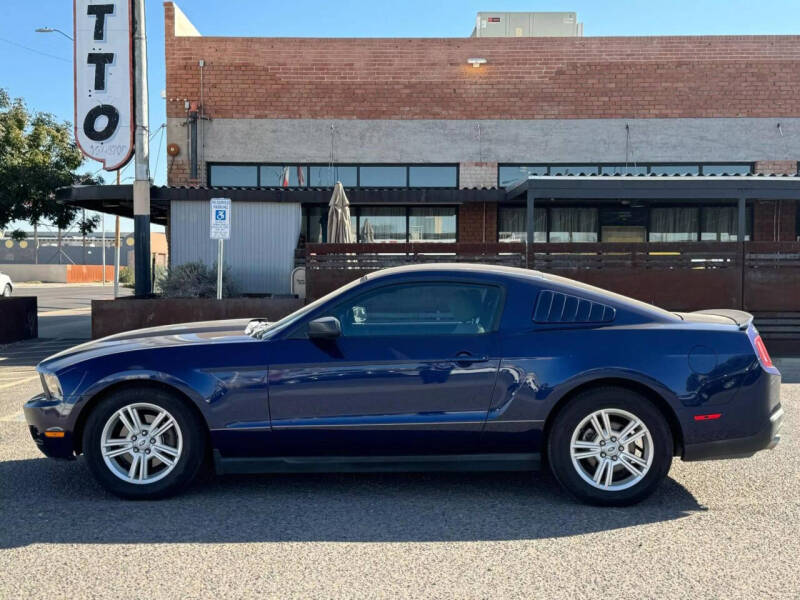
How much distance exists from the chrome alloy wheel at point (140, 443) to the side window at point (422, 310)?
127cm

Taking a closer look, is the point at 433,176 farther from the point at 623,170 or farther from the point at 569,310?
the point at 569,310

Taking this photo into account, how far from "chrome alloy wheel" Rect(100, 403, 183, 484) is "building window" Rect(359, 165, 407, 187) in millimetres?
14086

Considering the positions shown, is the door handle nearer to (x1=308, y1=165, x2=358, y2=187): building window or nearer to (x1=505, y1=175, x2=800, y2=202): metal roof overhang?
(x1=505, y1=175, x2=800, y2=202): metal roof overhang

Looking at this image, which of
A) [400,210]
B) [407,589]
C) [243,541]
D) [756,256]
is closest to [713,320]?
[407,589]

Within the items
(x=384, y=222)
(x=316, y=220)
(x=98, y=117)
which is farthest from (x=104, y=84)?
(x=384, y=222)

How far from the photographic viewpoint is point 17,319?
1472 cm

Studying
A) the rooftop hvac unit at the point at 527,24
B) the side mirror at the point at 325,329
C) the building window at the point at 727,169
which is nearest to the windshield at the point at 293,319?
the side mirror at the point at 325,329

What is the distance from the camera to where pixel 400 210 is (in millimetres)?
17750

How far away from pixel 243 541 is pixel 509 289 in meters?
2.22

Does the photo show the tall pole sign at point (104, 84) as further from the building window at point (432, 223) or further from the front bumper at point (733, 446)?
the front bumper at point (733, 446)

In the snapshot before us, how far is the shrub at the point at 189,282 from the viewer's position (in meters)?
14.3

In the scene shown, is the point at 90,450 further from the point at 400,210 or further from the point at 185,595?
the point at 400,210

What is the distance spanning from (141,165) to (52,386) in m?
10.0

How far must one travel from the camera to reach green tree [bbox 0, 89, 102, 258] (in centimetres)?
1446
